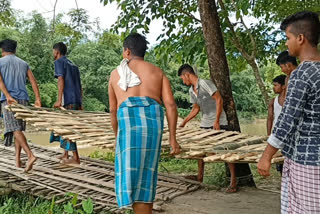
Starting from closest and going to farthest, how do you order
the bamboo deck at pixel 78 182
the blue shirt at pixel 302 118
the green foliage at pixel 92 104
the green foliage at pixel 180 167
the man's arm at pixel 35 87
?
the blue shirt at pixel 302 118 < the bamboo deck at pixel 78 182 < the man's arm at pixel 35 87 < the green foliage at pixel 180 167 < the green foliage at pixel 92 104

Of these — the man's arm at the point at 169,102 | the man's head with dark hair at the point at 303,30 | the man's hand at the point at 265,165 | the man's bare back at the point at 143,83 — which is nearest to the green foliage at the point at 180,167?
the man's arm at the point at 169,102

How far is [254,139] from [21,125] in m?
2.25

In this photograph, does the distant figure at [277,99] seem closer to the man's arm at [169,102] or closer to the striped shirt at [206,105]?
the striped shirt at [206,105]

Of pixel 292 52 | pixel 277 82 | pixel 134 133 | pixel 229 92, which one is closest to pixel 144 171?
pixel 134 133

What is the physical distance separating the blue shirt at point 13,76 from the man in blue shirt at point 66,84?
36cm

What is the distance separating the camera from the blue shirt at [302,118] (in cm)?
158

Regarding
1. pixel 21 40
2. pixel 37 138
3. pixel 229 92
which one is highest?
pixel 21 40

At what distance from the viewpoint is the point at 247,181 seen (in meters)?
4.18

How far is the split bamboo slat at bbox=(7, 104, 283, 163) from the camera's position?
2533 millimetres

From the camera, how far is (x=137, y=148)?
2.20 m

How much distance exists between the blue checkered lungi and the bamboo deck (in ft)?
3.88

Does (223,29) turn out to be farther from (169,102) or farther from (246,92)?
(246,92)

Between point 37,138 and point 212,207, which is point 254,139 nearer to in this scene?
point 212,207

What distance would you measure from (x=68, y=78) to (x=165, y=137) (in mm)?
1420
